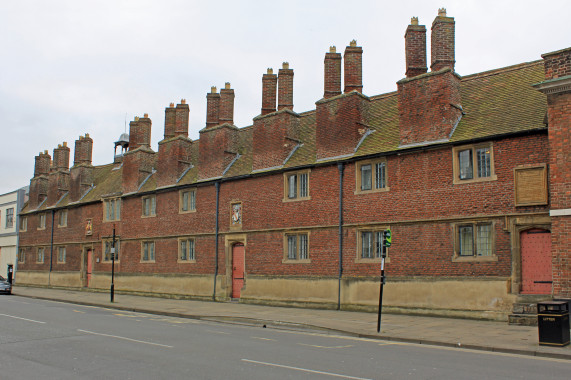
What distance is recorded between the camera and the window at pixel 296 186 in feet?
79.8

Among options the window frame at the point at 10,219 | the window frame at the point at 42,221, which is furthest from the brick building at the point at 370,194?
the window frame at the point at 10,219


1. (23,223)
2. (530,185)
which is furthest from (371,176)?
(23,223)

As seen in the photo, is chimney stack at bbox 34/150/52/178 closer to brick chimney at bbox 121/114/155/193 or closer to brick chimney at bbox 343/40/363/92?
brick chimney at bbox 121/114/155/193

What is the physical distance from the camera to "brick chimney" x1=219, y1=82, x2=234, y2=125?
29.5 m

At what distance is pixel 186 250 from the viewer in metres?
30.0

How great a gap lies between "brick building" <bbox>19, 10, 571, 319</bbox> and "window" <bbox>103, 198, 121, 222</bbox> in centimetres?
115

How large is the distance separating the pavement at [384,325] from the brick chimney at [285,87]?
10.1 meters

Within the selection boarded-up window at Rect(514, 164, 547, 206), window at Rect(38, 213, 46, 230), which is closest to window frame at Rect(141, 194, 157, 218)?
window at Rect(38, 213, 46, 230)

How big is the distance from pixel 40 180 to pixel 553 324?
44029 millimetres

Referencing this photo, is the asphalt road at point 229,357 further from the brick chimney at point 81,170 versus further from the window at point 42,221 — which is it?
the window at point 42,221

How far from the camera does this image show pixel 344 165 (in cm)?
2280

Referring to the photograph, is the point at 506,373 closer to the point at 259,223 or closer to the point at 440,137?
the point at 440,137

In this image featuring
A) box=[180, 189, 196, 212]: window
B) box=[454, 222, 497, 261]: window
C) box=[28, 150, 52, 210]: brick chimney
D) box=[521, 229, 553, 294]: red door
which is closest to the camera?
box=[521, 229, 553, 294]: red door

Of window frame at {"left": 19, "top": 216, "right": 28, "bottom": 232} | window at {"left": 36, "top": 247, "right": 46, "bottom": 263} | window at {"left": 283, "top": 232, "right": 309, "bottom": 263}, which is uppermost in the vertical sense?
window frame at {"left": 19, "top": 216, "right": 28, "bottom": 232}
